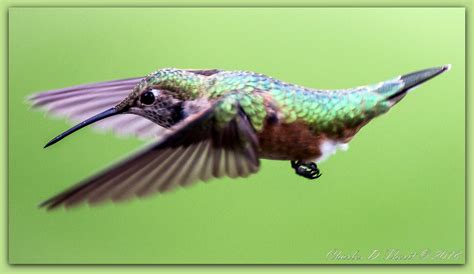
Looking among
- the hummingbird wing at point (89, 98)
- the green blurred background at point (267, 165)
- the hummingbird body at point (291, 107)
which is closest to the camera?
the hummingbird body at point (291, 107)

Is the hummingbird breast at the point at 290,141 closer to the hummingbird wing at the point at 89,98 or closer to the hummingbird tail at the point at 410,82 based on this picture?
the hummingbird tail at the point at 410,82

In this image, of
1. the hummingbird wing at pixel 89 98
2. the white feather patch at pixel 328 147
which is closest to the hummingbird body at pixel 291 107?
the white feather patch at pixel 328 147

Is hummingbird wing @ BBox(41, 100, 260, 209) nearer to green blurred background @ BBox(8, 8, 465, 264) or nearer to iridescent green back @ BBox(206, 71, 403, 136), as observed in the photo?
iridescent green back @ BBox(206, 71, 403, 136)

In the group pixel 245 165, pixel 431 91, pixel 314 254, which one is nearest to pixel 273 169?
pixel 314 254

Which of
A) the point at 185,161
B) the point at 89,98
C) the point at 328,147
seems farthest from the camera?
the point at 89,98

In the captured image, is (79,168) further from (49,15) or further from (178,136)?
(178,136)

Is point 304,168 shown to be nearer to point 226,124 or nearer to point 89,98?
point 226,124

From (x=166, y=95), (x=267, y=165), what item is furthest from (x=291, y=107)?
(x=267, y=165)
